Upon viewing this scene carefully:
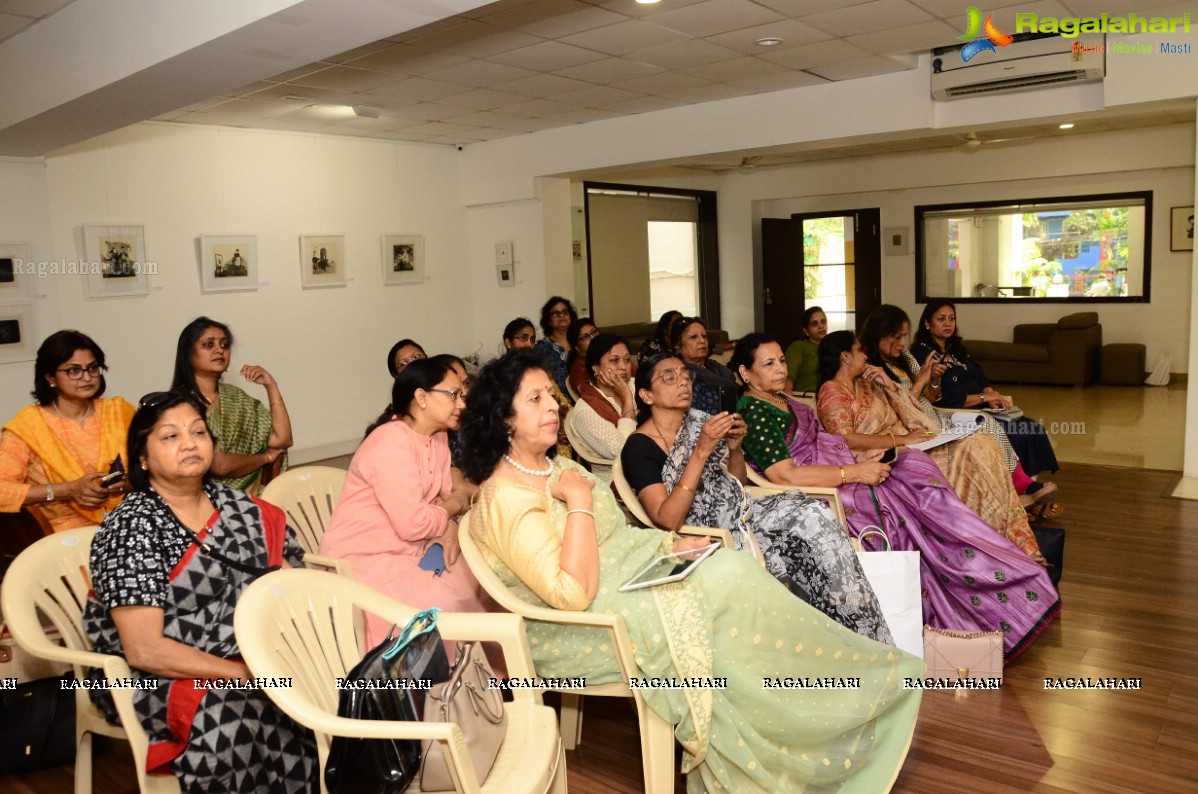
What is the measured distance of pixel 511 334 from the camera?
21.4 ft

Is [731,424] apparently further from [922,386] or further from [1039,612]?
[922,386]

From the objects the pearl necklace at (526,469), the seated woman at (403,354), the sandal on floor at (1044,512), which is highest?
the seated woman at (403,354)

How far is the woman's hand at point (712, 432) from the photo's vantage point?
3188 millimetres

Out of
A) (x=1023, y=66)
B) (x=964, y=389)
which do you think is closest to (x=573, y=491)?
(x=964, y=389)

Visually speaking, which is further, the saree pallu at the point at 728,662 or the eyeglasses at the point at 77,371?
the eyeglasses at the point at 77,371

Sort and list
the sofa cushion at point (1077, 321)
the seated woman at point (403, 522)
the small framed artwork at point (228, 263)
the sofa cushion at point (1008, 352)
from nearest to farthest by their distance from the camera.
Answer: the seated woman at point (403, 522)
the small framed artwork at point (228, 263)
the sofa cushion at point (1077, 321)
the sofa cushion at point (1008, 352)

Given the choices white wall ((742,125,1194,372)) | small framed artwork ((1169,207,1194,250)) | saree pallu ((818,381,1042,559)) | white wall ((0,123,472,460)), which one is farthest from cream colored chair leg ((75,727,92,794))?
small framed artwork ((1169,207,1194,250))

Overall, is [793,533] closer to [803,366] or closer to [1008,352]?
[803,366]

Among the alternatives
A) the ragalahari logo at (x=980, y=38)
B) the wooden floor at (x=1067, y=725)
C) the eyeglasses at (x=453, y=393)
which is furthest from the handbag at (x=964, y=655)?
the ragalahari logo at (x=980, y=38)

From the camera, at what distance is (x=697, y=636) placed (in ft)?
8.07

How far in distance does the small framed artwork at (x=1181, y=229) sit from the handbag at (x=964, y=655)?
923cm

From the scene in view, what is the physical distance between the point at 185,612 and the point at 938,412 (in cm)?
434

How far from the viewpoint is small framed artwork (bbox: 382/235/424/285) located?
882 cm

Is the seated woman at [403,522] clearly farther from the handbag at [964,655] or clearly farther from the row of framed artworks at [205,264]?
the row of framed artworks at [205,264]
